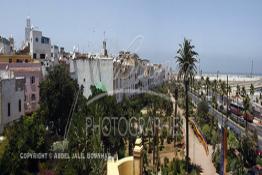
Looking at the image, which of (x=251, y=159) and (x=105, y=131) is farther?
(x=251, y=159)

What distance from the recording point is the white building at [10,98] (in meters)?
35.8

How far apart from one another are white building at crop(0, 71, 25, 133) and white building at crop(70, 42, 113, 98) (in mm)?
14294

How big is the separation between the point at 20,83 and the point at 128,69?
38.7 metres

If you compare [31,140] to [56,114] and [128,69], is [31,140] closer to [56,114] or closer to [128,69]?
[56,114]

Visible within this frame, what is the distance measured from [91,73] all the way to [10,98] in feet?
67.5

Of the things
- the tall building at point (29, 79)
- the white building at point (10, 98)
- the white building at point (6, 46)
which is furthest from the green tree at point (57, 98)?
the white building at point (6, 46)

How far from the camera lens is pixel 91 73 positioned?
5716 cm

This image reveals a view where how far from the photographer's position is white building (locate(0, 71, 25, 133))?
3578 centimetres

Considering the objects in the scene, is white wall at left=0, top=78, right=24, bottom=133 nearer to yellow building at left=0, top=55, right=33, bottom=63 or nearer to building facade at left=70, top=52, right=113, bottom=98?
yellow building at left=0, top=55, right=33, bottom=63

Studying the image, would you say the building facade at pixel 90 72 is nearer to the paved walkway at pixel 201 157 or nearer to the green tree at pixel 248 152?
the paved walkway at pixel 201 157

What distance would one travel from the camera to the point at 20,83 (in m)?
41.0

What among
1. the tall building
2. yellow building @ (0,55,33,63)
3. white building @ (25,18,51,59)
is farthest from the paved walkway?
white building @ (25,18,51,59)

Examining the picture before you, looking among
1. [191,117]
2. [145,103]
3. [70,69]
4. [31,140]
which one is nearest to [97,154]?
[31,140]

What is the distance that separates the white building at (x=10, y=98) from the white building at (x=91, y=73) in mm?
14294
